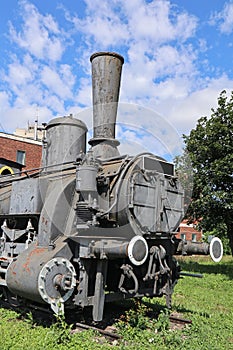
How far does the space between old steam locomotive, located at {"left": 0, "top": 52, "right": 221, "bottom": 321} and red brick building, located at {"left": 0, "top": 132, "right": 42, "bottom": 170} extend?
816 inches

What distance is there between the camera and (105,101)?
6.90 metres

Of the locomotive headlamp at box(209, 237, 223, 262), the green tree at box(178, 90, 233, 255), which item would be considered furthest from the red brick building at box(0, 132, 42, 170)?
the locomotive headlamp at box(209, 237, 223, 262)

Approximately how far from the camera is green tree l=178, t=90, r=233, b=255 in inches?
608

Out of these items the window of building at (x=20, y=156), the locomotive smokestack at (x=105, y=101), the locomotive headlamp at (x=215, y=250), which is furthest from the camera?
the window of building at (x=20, y=156)

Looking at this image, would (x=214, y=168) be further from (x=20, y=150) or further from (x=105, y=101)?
(x=20, y=150)

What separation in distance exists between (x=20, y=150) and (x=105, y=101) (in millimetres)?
22860

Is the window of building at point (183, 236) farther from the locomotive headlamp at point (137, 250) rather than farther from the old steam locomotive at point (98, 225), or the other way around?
the locomotive headlamp at point (137, 250)

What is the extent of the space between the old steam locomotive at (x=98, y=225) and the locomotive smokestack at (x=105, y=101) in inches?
0.7

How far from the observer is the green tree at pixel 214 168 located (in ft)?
50.6

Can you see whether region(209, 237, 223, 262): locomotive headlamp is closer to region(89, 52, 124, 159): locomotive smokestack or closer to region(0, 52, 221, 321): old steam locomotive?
region(0, 52, 221, 321): old steam locomotive

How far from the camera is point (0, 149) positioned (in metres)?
27.1

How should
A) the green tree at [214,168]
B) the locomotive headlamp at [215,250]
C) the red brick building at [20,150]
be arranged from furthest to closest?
the red brick building at [20,150] → the green tree at [214,168] → the locomotive headlamp at [215,250]

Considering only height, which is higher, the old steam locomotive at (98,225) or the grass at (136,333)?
the old steam locomotive at (98,225)

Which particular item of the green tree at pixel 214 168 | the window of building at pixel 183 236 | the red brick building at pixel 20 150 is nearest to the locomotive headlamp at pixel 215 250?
the window of building at pixel 183 236
